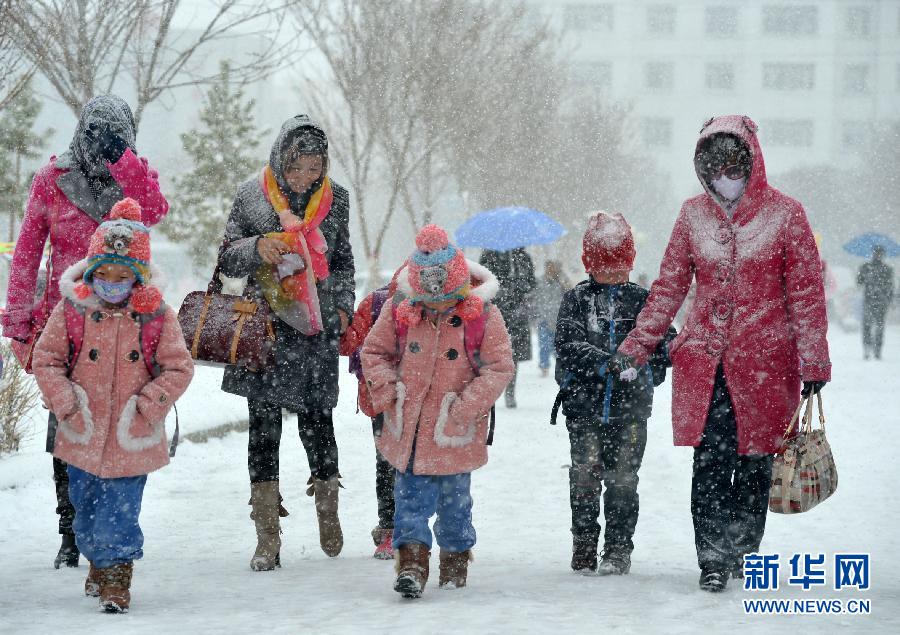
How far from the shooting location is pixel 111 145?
18.6 feet

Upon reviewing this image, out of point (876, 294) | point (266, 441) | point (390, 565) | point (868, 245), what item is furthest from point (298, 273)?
point (868, 245)

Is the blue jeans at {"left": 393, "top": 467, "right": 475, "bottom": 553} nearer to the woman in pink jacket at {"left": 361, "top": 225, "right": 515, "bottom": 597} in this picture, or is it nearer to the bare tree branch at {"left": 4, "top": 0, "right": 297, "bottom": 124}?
the woman in pink jacket at {"left": 361, "top": 225, "right": 515, "bottom": 597}

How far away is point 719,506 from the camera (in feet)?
17.6

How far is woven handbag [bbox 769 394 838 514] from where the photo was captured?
5.02m

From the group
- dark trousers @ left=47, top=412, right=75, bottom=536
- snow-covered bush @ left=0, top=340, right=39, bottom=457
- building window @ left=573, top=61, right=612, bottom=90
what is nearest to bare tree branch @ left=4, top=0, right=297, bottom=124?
snow-covered bush @ left=0, top=340, right=39, bottom=457

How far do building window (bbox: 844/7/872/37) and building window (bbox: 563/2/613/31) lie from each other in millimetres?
15519

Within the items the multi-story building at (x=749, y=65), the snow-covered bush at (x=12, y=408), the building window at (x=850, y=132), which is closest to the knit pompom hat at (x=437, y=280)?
the snow-covered bush at (x=12, y=408)

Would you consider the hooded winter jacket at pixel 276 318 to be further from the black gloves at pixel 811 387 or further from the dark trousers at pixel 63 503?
the black gloves at pixel 811 387

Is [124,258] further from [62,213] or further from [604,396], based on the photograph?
[604,396]

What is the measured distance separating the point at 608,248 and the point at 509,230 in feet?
27.2

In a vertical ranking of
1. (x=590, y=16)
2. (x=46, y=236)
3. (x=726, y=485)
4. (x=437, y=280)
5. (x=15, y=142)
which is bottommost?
(x=726, y=485)

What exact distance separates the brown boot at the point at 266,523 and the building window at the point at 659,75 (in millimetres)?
81730

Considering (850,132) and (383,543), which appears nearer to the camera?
(383,543)

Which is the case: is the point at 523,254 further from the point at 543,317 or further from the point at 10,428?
the point at 10,428
